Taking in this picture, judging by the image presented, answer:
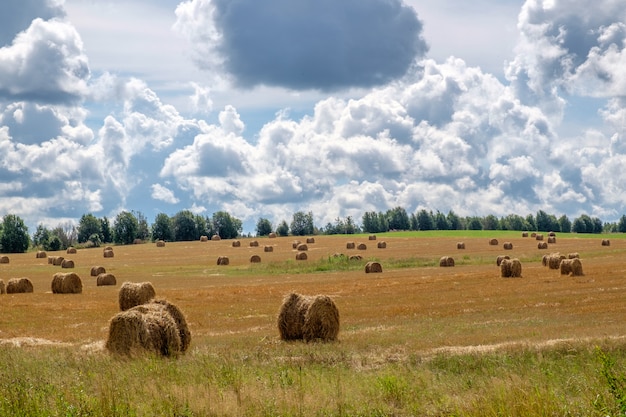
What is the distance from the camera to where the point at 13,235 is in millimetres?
129375

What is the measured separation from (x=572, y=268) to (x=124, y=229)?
399 feet

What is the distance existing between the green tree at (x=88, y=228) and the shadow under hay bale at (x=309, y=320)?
146964 mm

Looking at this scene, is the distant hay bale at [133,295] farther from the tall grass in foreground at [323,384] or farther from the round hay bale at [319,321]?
the tall grass in foreground at [323,384]

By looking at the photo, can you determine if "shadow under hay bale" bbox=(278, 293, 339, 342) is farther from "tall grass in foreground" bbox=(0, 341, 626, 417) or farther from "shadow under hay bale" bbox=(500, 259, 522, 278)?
"shadow under hay bale" bbox=(500, 259, 522, 278)

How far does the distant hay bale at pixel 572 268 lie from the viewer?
4519 centimetres

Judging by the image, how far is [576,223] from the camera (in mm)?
198750

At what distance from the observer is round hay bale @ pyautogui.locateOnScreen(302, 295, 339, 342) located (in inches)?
927

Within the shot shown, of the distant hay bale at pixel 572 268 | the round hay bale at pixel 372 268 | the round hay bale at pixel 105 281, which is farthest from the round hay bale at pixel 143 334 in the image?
the round hay bale at pixel 372 268

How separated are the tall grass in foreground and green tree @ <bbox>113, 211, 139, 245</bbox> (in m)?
137

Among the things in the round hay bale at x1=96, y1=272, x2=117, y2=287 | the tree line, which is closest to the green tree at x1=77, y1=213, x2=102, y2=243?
the tree line

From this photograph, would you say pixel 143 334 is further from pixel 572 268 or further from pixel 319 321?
pixel 572 268

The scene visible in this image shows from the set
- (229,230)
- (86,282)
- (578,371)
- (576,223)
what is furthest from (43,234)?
(578,371)

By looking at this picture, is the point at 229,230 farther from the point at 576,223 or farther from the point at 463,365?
the point at 463,365

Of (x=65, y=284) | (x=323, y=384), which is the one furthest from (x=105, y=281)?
(x=323, y=384)
